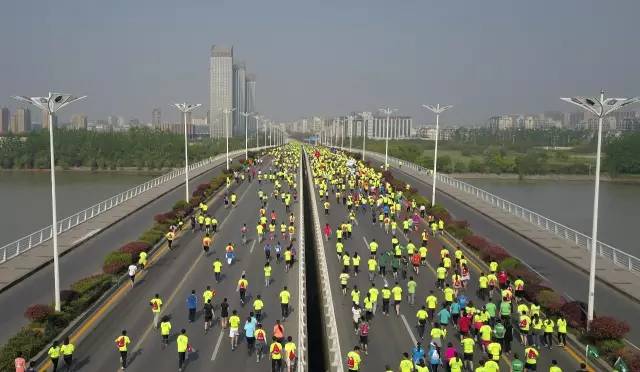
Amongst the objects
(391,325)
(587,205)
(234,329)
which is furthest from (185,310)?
(587,205)

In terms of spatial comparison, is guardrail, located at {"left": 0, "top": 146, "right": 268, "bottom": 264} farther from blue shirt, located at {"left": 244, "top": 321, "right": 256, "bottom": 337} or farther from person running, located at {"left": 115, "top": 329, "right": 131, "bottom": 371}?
blue shirt, located at {"left": 244, "top": 321, "right": 256, "bottom": 337}

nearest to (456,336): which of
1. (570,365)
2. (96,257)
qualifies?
(570,365)

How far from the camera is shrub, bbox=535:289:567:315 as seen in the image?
64.2 ft

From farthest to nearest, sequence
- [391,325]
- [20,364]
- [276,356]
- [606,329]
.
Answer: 1. [391,325]
2. [606,329]
3. [276,356]
4. [20,364]

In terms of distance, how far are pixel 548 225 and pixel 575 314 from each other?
2278 cm

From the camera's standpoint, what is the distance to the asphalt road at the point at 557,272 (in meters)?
20.8

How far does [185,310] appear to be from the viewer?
20203mm

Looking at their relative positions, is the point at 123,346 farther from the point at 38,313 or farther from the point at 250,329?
the point at 38,313

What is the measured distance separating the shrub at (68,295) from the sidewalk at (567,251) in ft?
66.9

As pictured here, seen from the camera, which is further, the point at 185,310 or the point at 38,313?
the point at 185,310

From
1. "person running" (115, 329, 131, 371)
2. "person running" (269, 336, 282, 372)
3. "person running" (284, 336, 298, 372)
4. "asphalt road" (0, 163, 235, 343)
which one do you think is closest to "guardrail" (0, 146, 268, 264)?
"asphalt road" (0, 163, 235, 343)

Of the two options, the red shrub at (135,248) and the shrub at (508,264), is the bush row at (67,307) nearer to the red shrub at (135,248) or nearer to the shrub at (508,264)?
the red shrub at (135,248)

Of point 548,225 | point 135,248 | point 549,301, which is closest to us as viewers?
point 549,301

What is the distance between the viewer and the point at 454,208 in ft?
151
